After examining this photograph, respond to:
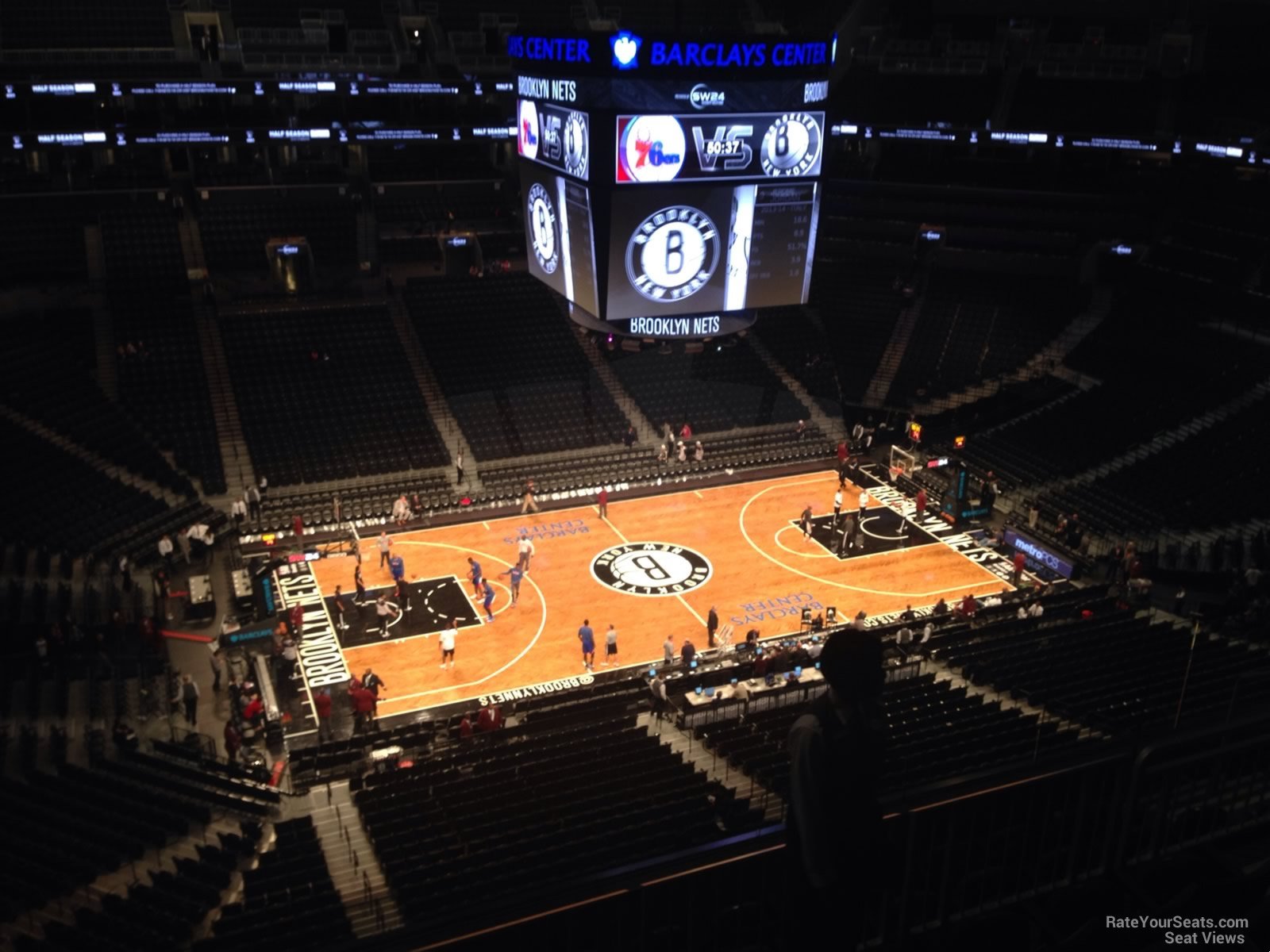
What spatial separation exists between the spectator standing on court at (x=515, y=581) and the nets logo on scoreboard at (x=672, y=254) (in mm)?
10081

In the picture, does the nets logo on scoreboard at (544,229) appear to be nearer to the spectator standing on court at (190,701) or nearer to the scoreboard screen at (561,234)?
the scoreboard screen at (561,234)

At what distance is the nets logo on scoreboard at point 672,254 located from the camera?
20953 millimetres

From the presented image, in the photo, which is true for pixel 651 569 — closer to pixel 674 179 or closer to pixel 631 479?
pixel 631 479

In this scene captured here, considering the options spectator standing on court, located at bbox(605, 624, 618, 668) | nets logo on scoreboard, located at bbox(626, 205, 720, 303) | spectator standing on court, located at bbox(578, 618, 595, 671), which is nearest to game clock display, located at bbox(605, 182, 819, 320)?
nets logo on scoreboard, located at bbox(626, 205, 720, 303)

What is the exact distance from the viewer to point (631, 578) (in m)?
29.5

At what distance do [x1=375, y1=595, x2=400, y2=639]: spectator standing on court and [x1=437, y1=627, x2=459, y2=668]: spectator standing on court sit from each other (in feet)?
4.78

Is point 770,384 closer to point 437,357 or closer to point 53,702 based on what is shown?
point 437,357

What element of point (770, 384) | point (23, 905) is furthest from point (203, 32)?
point (23, 905)

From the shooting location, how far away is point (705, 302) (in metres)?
22.1

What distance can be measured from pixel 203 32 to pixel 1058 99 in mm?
35580

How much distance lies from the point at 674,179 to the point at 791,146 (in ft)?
9.01

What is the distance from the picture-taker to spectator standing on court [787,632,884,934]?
16.3 feet

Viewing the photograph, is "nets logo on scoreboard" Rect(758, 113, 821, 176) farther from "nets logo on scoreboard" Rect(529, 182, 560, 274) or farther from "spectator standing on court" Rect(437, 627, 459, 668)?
"spectator standing on court" Rect(437, 627, 459, 668)

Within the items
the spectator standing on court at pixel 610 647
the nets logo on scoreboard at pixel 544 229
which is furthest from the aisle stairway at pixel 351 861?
the nets logo on scoreboard at pixel 544 229
